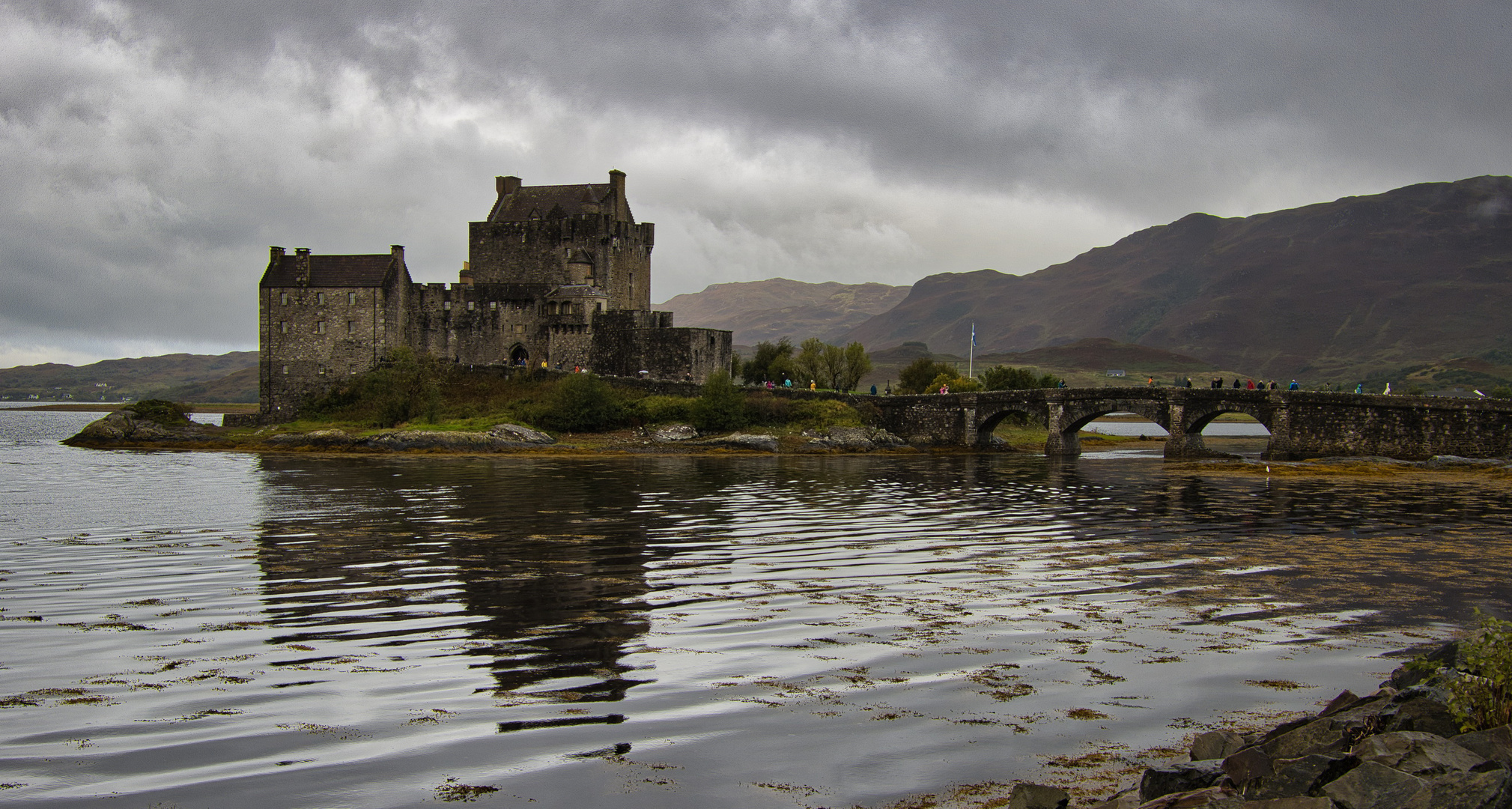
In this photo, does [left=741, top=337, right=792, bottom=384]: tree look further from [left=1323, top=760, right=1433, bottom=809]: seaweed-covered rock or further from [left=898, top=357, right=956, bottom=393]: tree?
[left=1323, top=760, right=1433, bottom=809]: seaweed-covered rock

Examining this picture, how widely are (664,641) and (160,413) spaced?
77.5m

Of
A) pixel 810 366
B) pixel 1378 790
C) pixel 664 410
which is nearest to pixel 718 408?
pixel 664 410

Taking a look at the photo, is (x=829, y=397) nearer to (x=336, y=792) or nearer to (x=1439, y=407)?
(x=1439, y=407)

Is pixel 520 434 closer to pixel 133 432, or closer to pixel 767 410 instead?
pixel 767 410

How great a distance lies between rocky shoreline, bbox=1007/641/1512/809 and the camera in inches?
274

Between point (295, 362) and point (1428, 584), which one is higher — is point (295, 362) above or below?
above

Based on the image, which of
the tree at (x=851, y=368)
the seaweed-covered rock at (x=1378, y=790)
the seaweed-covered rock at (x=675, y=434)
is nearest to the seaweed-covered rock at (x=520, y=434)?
the seaweed-covered rock at (x=675, y=434)

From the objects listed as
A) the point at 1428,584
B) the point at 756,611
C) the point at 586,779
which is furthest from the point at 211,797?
the point at 1428,584

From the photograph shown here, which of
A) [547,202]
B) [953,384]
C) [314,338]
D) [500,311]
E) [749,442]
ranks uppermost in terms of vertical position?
Result: [547,202]

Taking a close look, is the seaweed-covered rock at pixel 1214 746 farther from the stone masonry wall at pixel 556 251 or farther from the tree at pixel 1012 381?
the tree at pixel 1012 381

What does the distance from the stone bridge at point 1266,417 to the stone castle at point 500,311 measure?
1812cm

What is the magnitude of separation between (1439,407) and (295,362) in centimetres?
7520

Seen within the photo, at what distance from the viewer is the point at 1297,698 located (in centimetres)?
1109

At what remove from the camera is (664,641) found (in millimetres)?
13602
